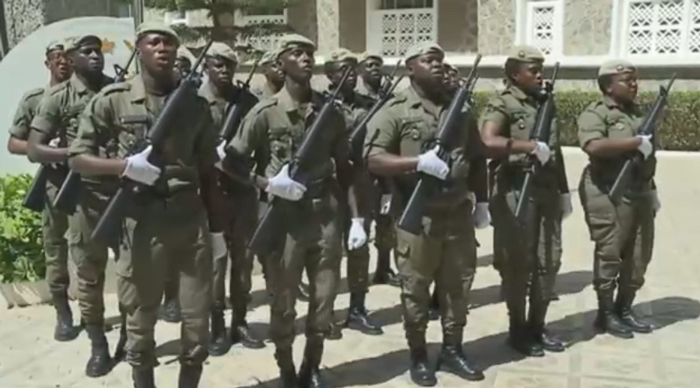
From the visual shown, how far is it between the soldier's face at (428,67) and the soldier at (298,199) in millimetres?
535

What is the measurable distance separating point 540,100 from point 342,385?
226cm

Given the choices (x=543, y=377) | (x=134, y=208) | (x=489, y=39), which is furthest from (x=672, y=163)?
(x=134, y=208)

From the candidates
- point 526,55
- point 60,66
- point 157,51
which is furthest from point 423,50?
point 60,66

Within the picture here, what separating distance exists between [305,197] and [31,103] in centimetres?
253

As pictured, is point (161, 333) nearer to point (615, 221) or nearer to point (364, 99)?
point (364, 99)

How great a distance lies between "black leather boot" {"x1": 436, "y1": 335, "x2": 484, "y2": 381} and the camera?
16.1ft

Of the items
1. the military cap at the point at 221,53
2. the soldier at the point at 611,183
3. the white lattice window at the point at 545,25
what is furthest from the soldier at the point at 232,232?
the white lattice window at the point at 545,25

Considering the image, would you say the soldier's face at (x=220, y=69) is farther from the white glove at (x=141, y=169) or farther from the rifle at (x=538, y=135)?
the rifle at (x=538, y=135)

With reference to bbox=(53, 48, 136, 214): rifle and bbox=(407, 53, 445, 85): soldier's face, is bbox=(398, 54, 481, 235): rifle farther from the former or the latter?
bbox=(53, 48, 136, 214): rifle

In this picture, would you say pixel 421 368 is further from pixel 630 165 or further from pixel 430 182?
pixel 630 165

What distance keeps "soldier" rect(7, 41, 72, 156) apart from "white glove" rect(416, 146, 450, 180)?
9.29ft

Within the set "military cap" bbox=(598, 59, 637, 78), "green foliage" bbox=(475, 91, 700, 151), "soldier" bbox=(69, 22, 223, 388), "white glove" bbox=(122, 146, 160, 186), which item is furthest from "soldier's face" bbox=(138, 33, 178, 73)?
"green foliage" bbox=(475, 91, 700, 151)

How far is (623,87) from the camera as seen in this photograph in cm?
544

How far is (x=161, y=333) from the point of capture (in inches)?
233
